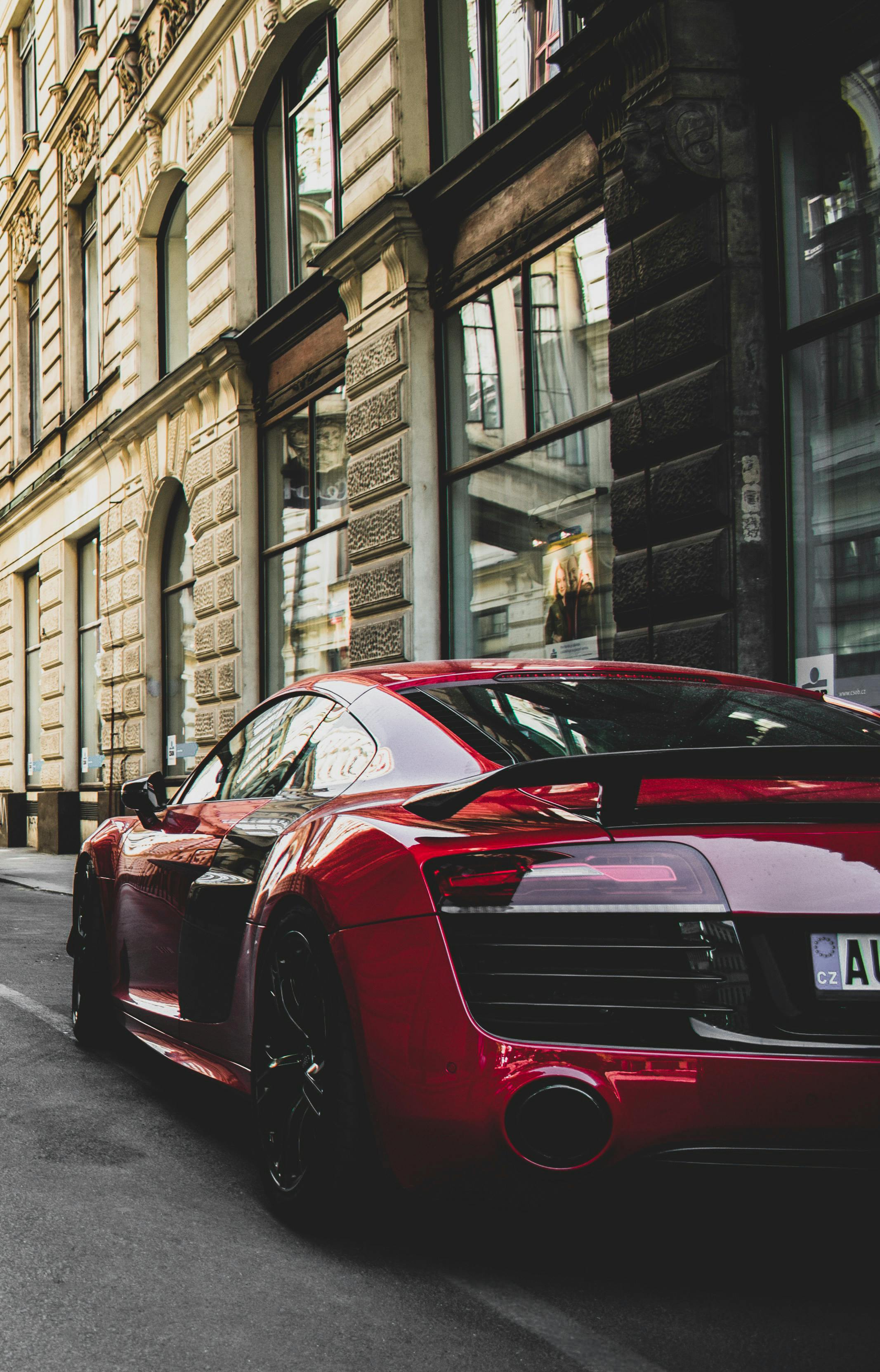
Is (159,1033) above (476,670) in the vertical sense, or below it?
below

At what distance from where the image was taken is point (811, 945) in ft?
9.04

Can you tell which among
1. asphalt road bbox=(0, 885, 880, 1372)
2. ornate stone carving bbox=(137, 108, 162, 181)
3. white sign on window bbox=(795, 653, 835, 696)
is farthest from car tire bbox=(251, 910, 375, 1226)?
ornate stone carving bbox=(137, 108, 162, 181)

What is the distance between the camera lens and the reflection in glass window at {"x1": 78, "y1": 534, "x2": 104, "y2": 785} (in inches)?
862

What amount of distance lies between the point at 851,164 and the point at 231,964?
5.91 m

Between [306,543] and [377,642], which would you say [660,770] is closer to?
[377,642]

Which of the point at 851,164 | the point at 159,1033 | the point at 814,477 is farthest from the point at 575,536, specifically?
the point at 159,1033

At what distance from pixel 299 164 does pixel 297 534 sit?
382 centimetres

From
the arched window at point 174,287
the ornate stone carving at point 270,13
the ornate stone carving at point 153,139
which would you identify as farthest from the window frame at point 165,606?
the ornate stone carving at point 270,13

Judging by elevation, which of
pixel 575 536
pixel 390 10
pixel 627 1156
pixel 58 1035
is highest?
pixel 390 10

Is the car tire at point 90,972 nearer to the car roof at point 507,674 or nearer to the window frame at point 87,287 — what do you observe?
the car roof at point 507,674

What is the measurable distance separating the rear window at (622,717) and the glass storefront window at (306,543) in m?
9.72

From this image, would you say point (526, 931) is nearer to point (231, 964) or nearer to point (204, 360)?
point (231, 964)

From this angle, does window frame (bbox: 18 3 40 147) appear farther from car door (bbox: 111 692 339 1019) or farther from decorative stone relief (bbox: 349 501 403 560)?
car door (bbox: 111 692 339 1019)

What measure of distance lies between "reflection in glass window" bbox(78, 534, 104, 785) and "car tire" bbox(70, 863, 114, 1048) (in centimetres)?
1569
